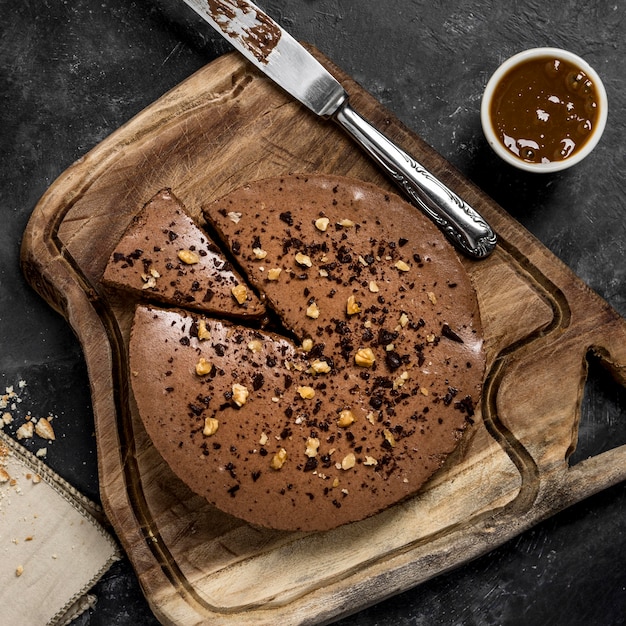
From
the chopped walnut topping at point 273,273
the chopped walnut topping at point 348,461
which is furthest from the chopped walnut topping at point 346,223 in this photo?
the chopped walnut topping at point 348,461

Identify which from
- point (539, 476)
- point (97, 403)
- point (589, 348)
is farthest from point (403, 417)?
point (97, 403)

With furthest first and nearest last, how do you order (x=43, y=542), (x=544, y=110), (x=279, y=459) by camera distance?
(x=43, y=542)
(x=544, y=110)
(x=279, y=459)

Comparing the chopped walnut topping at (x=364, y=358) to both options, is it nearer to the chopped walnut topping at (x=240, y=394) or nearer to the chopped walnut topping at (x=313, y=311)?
the chopped walnut topping at (x=313, y=311)

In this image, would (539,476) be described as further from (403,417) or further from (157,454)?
(157,454)

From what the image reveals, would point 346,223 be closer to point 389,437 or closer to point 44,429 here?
point 389,437

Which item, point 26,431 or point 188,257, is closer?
point 188,257

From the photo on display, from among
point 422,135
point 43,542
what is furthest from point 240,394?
point 422,135

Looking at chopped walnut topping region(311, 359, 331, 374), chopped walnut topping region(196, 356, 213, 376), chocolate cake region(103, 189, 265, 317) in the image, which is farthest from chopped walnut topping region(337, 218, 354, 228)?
chopped walnut topping region(196, 356, 213, 376)
